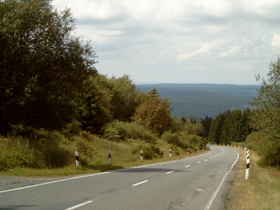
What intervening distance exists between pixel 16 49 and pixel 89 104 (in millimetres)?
20888

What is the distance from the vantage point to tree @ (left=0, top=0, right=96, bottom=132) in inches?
677

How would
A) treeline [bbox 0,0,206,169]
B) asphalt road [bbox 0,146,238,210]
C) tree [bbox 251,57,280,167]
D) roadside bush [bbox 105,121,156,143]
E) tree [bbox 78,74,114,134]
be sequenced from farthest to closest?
roadside bush [bbox 105,121,156,143]
tree [bbox 78,74,114,134]
tree [bbox 251,57,280,167]
treeline [bbox 0,0,206,169]
asphalt road [bbox 0,146,238,210]

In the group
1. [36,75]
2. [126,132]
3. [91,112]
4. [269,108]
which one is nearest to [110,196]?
[36,75]

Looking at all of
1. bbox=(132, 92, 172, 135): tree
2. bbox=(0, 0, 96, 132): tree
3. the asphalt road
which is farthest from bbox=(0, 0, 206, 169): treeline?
bbox=(132, 92, 172, 135): tree

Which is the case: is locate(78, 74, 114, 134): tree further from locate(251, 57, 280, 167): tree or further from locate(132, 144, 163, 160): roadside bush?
locate(251, 57, 280, 167): tree

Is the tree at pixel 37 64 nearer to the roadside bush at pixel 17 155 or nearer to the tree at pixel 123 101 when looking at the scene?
the roadside bush at pixel 17 155

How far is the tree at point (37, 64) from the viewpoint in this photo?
17.2 m

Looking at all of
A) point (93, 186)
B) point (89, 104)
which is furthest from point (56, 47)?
point (89, 104)

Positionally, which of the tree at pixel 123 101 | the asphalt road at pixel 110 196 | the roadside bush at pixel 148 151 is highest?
the tree at pixel 123 101

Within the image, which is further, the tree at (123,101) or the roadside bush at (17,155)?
the tree at (123,101)

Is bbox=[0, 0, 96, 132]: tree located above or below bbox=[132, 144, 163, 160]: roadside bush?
above

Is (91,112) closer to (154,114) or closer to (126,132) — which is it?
(126,132)

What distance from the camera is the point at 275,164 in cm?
2934

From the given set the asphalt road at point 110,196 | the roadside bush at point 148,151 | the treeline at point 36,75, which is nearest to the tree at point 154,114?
the roadside bush at point 148,151
